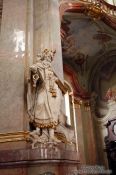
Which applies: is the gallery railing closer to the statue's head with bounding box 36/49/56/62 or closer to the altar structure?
the altar structure

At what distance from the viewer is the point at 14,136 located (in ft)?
11.6

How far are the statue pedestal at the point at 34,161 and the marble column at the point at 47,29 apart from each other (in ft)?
5.12

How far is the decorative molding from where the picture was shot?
349 cm

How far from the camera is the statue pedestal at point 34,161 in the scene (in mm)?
3297

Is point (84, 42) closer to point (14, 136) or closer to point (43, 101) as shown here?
point (43, 101)

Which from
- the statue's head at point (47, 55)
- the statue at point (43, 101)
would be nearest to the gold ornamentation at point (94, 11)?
the statue's head at point (47, 55)

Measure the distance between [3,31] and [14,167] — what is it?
95.0 inches

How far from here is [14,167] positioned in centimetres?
334

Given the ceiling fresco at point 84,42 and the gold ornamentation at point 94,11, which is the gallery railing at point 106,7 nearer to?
the gold ornamentation at point 94,11

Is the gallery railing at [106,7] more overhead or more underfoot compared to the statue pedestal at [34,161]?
more overhead

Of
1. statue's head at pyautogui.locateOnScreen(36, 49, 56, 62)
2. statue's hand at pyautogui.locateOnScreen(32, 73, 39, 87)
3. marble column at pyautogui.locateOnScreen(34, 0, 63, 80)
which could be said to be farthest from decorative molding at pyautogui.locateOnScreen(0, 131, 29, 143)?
marble column at pyautogui.locateOnScreen(34, 0, 63, 80)

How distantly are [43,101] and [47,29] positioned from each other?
1635 mm

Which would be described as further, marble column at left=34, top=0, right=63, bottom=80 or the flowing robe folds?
marble column at left=34, top=0, right=63, bottom=80

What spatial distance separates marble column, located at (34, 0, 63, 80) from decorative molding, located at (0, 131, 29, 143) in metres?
1.35
